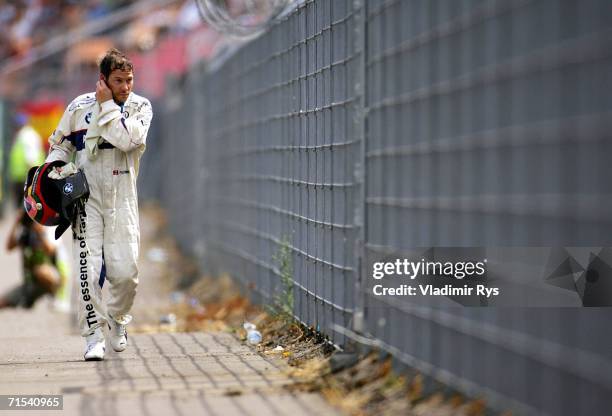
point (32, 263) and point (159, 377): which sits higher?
point (159, 377)

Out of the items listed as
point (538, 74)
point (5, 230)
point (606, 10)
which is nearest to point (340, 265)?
point (538, 74)

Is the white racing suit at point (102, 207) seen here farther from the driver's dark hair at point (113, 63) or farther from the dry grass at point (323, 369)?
the dry grass at point (323, 369)

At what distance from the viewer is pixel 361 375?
5.81 meters

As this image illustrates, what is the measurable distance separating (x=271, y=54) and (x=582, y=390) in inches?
231

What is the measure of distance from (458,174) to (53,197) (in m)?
3.14

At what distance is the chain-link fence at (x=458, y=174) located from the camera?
4.01 metres

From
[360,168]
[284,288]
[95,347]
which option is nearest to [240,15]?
[284,288]

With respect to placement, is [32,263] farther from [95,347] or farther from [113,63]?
[113,63]

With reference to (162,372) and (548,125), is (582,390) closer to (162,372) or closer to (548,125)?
(548,125)

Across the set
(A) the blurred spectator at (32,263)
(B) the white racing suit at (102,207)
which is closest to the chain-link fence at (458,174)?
(B) the white racing suit at (102,207)

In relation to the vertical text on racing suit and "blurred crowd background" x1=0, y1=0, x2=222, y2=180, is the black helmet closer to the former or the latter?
the vertical text on racing suit

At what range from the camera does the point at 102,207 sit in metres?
7.34

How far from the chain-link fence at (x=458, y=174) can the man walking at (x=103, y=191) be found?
1.08 m

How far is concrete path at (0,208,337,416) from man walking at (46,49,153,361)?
1.17 ft
